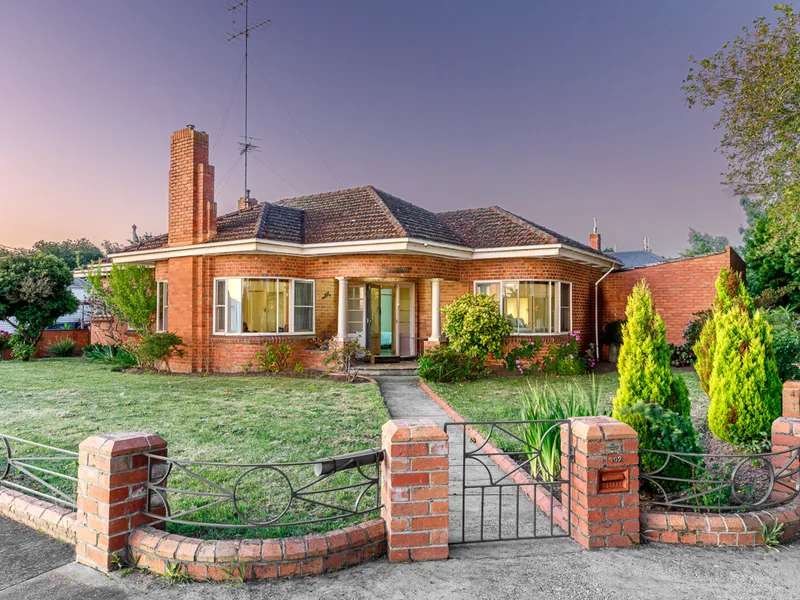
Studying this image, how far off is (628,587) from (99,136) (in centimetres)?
1686

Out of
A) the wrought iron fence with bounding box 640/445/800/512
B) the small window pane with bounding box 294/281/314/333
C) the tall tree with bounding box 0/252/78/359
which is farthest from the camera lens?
the tall tree with bounding box 0/252/78/359

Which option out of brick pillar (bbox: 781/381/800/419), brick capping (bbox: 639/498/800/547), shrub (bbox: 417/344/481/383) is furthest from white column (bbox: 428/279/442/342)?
brick capping (bbox: 639/498/800/547)

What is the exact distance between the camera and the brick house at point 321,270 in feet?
41.3

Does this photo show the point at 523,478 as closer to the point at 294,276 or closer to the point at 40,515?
the point at 40,515

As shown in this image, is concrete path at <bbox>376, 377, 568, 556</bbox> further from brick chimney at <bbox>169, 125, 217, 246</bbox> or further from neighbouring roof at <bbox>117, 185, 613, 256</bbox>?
brick chimney at <bbox>169, 125, 217, 246</bbox>

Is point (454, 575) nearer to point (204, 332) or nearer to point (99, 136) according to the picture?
point (204, 332)

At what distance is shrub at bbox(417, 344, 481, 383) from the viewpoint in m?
11.3

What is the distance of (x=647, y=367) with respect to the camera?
4512mm

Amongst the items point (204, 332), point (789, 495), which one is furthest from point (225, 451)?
point (204, 332)

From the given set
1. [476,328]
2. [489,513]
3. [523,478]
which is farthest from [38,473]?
[476,328]

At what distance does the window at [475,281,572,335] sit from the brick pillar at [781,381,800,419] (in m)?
7.94

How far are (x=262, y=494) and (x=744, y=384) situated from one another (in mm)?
5184

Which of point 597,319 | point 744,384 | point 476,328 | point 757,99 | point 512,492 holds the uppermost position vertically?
point 757,99

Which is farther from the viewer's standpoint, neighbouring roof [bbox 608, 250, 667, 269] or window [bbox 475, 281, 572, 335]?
neighbouring roof [bbox 608, 250, 667, 269]
